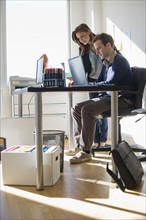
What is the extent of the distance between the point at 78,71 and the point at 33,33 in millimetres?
2726

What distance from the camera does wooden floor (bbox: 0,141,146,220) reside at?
5.16ft

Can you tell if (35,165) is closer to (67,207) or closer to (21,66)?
(67,207)

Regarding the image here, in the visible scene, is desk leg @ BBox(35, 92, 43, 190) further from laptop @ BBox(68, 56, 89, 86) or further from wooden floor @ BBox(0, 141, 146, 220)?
laptop @ BBox(68, 56, 89, 86)

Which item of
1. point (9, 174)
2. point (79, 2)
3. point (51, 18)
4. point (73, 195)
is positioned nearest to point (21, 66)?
point (51, 18)

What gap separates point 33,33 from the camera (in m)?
5.07

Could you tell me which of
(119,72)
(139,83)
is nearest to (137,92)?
(139,83)

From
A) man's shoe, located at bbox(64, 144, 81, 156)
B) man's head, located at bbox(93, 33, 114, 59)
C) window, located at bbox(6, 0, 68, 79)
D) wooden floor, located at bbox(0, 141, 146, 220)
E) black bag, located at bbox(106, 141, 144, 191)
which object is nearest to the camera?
wooden floor, located at bbox(0, 141, 146, 220)

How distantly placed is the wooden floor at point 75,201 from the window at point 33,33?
3.05 metres

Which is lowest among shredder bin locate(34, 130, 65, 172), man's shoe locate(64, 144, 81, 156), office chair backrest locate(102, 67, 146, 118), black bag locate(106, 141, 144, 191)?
man's shoe locate(64, 144, 81, 156)

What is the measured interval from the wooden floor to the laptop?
2.51 feet

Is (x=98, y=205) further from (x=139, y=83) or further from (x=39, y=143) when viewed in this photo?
(x=139, y=83)

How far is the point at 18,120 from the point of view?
324cm

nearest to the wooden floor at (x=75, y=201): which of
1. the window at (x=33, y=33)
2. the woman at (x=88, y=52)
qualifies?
the woman at (x=88, y=52)

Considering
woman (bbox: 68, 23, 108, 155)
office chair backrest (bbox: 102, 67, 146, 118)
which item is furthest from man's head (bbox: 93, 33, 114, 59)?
woman (bbox: 68, 23, 108, 155)
